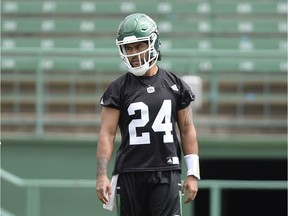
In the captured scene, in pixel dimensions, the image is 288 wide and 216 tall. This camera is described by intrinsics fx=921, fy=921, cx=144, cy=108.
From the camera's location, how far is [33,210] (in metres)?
8.45

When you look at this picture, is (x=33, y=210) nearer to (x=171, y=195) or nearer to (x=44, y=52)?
(x=44, y=52)

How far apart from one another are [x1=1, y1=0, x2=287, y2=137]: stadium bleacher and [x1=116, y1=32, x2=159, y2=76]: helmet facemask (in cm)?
388

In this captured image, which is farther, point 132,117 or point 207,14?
point 207,14

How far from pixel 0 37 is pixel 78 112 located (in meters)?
1.55

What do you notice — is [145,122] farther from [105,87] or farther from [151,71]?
[105,87]

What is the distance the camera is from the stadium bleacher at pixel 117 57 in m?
9.72

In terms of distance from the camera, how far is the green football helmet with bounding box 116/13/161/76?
541cm

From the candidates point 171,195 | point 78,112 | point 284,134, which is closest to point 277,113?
point 284,134

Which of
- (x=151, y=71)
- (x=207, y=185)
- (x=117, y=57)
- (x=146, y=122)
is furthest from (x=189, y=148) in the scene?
(x=117, y=57)

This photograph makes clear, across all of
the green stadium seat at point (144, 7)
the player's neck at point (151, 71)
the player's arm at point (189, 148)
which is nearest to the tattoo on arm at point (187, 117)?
the player's arm at point (189, 148)

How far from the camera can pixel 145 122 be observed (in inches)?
213

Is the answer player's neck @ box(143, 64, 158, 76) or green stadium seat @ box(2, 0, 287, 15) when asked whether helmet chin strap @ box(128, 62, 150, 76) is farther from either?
green stadium seat @ box(2, 0, 287, 15)

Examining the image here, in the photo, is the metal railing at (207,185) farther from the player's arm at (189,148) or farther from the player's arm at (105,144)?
the player's arm at (105,144)

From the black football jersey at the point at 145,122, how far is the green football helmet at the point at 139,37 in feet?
0.40
